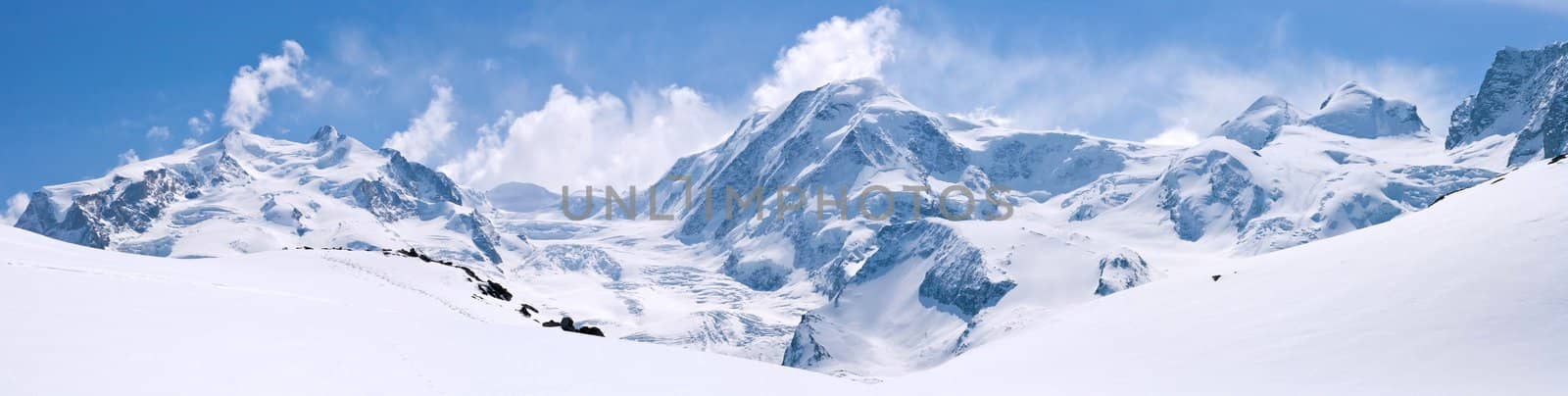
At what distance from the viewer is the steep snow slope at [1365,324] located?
27.2m

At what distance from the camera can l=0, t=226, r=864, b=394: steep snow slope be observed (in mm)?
18703

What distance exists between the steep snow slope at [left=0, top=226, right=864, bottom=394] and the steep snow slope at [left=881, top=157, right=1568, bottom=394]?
30.9 feet

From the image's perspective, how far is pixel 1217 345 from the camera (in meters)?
34.1

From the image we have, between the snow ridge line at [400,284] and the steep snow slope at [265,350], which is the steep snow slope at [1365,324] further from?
the snow ridge line at [400,284]

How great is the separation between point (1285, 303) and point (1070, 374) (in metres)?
8.10

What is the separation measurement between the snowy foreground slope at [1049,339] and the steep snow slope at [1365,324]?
0.09m

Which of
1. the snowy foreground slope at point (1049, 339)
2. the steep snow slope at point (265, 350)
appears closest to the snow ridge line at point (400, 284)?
→ the snowy foreground slope at point (1049, 339)

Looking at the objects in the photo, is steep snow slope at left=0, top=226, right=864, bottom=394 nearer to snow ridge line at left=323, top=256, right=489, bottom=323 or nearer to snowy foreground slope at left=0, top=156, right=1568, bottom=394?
snowy foreground slope at left=0, top=156, right=1568, bottom=394

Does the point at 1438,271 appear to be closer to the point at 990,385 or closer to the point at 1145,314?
the point at 1145,314

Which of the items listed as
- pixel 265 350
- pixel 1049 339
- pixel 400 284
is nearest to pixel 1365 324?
pixel 1049 339

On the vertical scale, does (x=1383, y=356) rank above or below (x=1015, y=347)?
below

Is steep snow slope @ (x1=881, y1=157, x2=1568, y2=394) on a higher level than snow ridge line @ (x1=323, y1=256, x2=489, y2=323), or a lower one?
lower

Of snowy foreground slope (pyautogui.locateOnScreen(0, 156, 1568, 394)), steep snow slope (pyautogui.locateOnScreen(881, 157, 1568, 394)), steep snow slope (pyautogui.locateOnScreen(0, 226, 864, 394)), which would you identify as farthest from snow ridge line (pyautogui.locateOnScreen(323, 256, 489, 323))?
steep snow slope (pyautogui.locateOnScreen(881, 157, 1568, 394))

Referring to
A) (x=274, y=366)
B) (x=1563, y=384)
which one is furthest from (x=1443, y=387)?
(x=274, y=366)
